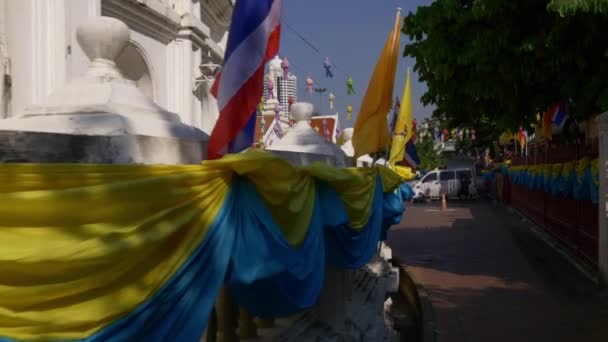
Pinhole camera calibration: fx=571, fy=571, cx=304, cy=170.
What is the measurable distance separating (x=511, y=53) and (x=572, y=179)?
13.9 ft

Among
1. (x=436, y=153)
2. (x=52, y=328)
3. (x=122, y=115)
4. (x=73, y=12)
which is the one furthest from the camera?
(x=436, y=153)

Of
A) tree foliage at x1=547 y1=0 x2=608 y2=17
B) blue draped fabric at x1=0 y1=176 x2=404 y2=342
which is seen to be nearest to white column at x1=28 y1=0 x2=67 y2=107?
blue draped fabric at x1=0 y1=176 x2=404 y2=342

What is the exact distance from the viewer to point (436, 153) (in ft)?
183

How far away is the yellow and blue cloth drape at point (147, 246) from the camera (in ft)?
5.00

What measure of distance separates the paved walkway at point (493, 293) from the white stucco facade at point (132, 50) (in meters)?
4.73

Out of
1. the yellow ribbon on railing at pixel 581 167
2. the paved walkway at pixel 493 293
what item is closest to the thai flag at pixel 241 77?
the paved walkway at pixel 493 293

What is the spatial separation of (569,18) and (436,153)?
5063 cm

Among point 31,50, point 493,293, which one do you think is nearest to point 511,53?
point 493,293

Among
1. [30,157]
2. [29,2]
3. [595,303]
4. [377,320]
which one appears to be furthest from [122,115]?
[595,303]

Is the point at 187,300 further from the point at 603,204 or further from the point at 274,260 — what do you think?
the point at 603,204

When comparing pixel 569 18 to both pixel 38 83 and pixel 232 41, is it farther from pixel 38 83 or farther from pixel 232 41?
pixel 38 83

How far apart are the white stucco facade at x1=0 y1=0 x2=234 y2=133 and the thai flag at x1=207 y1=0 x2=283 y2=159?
1580 millimetres

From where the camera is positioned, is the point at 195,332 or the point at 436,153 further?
the point at 436,153

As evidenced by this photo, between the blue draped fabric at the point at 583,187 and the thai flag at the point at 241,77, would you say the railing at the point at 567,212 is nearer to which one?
the blue draped fabric at the point at 583,187
